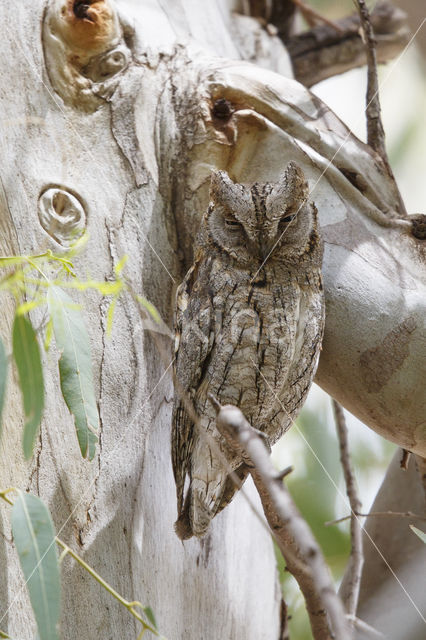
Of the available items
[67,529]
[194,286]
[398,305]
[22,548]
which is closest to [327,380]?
[398,305]

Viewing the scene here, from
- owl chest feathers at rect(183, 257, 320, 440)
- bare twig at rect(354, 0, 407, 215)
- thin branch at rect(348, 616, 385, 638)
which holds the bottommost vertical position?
thin branch at rect(348, 616, 385, 638)

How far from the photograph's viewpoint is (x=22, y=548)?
0.85 metres

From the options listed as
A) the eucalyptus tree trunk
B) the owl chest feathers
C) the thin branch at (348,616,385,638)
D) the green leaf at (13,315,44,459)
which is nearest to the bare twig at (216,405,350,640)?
the thin branch at (348,616,385,638)

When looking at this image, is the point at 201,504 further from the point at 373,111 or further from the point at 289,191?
the point at 373,111

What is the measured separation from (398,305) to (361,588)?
880 mm

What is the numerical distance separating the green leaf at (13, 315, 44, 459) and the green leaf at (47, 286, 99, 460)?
0.08 m

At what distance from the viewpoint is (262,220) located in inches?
58.5

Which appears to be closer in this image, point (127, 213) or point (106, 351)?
point (106, 351)

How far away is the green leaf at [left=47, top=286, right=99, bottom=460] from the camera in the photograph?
1043 millimetres

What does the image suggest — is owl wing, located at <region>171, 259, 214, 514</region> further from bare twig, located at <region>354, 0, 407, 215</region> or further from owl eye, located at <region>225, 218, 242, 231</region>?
bare twig, located at <region>354, 0, 407, 215</region>

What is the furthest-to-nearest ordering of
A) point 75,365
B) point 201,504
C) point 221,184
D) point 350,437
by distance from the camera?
point 350,437 → point 221,184 → point 201,504 → point 75,365

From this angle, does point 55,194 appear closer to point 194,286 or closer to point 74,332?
point 194,286

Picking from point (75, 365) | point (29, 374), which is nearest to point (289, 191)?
point (75, 365)

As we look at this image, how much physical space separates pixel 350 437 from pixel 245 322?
2.48ft
